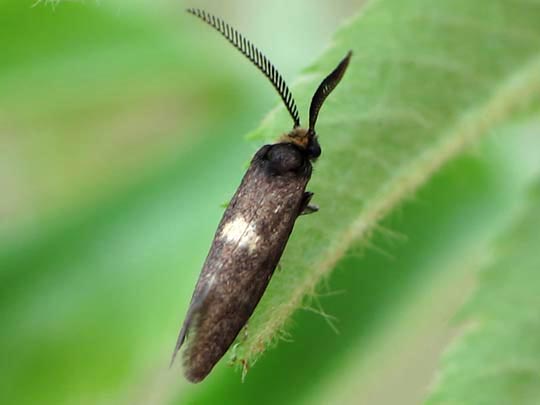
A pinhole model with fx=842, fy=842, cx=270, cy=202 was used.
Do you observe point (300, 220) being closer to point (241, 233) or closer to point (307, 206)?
point (307, 206)

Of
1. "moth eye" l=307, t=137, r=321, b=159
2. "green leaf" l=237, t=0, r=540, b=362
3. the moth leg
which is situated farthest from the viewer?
"moth eye" l=307, t=137, r=321, b=159

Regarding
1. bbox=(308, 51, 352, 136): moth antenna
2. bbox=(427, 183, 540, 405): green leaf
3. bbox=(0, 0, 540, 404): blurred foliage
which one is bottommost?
bbox=(427, 183, 540, 405): green leaf

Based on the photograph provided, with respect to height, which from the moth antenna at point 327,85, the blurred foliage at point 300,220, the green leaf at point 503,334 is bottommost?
the green leaf at point 503,334

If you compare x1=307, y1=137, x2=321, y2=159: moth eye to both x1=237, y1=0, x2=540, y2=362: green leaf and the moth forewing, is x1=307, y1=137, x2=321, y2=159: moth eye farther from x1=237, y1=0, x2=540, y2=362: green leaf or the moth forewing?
x1=237, y1=0, x2=540, y2=362: green leaf

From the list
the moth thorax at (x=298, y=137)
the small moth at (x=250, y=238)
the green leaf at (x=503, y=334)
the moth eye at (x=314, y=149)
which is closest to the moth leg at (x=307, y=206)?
the small moth at (x=250, y=238)

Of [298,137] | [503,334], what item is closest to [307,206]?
[298,137]

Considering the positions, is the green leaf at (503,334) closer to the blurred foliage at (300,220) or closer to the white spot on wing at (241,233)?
the blurred foliage at (300,220)

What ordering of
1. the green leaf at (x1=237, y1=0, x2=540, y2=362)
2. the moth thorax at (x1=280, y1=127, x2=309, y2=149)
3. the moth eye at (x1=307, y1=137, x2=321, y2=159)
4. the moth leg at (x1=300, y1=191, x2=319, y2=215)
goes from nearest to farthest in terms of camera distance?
the green leaf at (x1=237, y1=0, x2=540, y2=362) < the moth leg at (x1=300, y1=191, x2=319, y2=215) < the moth eye at (x1=307, y1=137, x2=321, y2=159) < the moth thorax at (x1=280, y1=127, x2=309, y2=149)

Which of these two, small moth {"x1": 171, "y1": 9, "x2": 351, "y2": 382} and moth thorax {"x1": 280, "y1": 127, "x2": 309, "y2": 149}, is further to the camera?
moth thorax {"x1": 280, "y1": 127, "x2": 309, "y2": 149}

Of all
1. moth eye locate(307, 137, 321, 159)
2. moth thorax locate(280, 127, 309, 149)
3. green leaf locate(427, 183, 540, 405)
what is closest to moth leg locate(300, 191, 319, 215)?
moth eye locate(307, 137, 321, 159)
